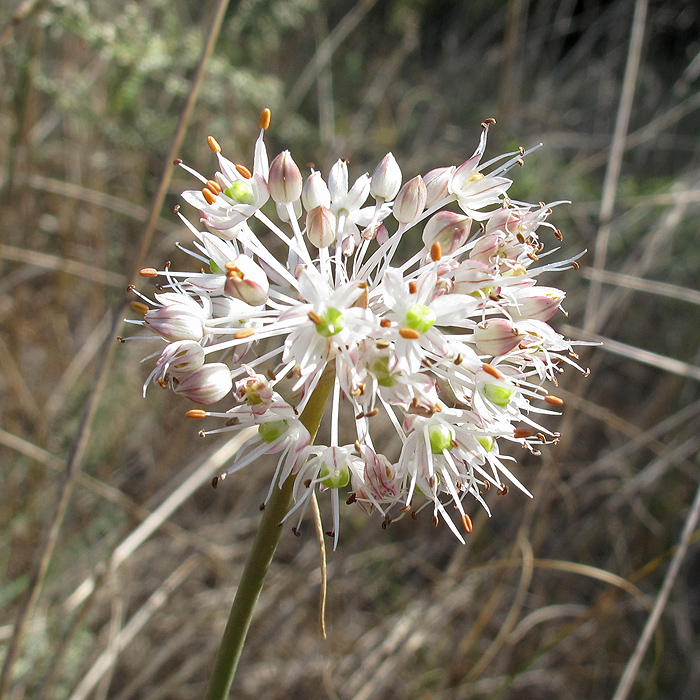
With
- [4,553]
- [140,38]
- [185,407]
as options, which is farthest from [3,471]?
[140,38]

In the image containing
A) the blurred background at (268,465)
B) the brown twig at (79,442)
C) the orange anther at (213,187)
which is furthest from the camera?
the blurred background at (268,465)

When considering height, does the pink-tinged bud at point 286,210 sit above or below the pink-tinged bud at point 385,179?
below

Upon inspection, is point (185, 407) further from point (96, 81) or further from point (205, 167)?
point (96, 81)

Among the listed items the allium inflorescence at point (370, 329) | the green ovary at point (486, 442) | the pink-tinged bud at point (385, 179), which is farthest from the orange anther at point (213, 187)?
the green ovary at point (486, 442)

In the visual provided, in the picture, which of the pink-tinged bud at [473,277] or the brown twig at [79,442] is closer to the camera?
the pink-tinged bud at [473,277]

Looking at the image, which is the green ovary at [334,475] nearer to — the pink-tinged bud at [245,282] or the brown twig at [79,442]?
the pink-tinged bud at [245,282]

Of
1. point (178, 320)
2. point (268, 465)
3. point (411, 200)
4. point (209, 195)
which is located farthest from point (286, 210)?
point (268, 465)

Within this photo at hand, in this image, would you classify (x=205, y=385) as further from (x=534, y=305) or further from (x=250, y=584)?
(x=534, y=305)

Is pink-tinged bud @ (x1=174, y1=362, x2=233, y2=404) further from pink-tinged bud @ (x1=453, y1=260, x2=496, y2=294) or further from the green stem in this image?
pink-tinged bud @ (x1=453, y1=260, x2=496, y2=294)
